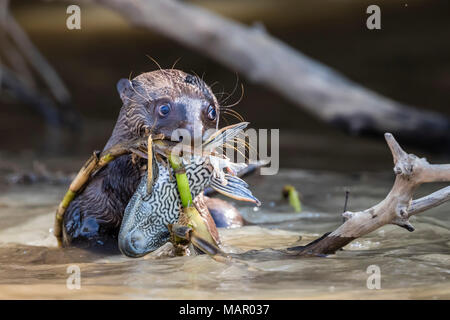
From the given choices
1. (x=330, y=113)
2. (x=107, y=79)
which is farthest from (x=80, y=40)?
(x=330, y=113)

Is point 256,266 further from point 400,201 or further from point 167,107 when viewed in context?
point 167,107

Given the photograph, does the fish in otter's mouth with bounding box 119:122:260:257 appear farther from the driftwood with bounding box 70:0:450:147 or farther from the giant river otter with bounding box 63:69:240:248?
the driftwood with bounding box 70:0:450:147

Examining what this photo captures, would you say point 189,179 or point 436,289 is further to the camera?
point 189,179

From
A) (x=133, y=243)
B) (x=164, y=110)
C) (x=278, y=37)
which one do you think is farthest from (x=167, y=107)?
(x=278, y=37)

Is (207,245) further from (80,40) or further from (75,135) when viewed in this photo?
(80,40)

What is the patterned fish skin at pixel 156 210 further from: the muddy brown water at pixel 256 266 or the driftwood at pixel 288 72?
the driftwood at pixel 288 72

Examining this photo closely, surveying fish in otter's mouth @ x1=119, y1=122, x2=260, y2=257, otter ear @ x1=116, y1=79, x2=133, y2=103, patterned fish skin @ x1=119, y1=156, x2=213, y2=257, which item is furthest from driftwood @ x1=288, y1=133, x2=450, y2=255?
otter ear @ x1=116, y1=79, x2=133, y2=103

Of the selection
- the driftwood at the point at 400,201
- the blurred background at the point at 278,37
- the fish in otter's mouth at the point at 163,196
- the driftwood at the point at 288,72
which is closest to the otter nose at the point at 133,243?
the fish in otter's mouth at the point at 163,196
